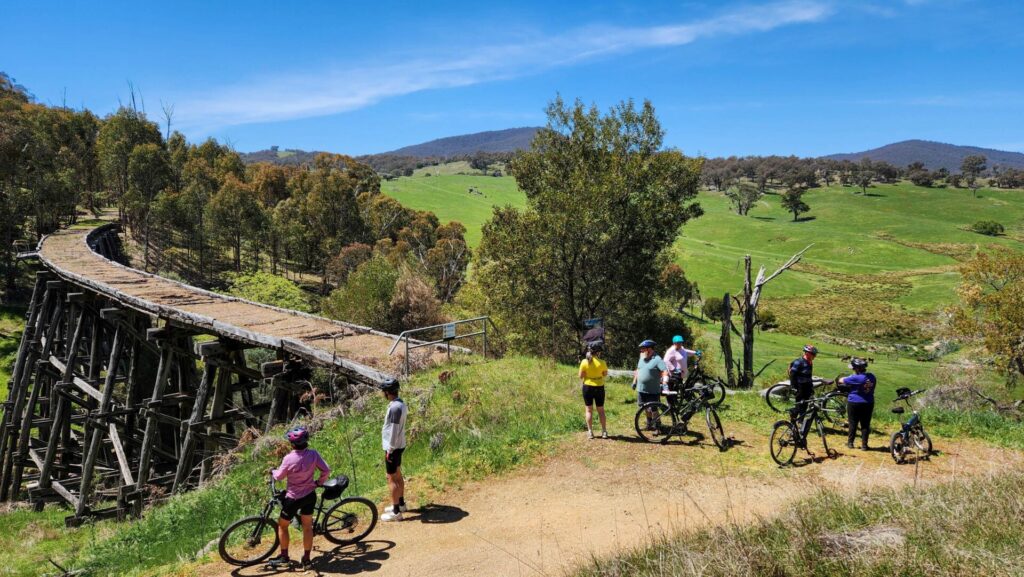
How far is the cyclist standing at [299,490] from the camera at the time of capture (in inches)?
277

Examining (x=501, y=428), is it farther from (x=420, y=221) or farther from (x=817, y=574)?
(x=420, y=221)

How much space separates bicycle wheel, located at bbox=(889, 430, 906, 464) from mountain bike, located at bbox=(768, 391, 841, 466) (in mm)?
895

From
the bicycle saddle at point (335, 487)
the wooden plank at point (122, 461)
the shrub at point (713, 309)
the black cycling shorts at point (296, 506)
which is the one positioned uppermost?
the bicycle saddle at point (335, 487)

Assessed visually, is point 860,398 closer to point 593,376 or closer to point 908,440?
point 908,440

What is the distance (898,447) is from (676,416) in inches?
149

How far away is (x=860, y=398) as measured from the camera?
1025 centimetres

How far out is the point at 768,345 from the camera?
50.8 meters

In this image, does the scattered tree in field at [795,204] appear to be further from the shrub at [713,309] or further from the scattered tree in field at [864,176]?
the shrub at [713,309]

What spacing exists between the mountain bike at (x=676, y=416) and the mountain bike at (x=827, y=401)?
5.27 feet

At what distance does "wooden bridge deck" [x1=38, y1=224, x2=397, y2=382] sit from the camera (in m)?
15.1

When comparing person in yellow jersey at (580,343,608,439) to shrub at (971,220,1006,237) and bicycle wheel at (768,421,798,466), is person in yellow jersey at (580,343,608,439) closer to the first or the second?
bicycle wheel at (768,421,798,466)

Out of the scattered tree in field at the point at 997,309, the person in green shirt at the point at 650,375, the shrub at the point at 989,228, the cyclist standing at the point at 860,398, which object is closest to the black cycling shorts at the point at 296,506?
the person in green shirt at the point at 650,375

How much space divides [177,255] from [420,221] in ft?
86.5

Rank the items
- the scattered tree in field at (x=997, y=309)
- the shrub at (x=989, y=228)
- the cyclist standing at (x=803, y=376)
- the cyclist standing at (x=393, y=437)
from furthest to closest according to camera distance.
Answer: the shrub at (x=989, y=228) → the scattered tree in field at (x=997, y=309) → the cyclist standing at (x=803, y=376) → the cyclist standing at (x=393, y=437)
